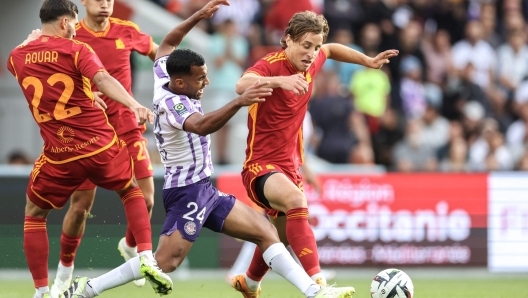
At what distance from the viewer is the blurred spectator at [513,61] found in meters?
17.4

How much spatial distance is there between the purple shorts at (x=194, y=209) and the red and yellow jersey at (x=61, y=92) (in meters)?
0.83

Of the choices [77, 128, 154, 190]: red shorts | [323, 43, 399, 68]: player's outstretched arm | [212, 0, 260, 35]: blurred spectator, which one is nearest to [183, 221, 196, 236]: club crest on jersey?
[77, 128, 154, 190]: red shorts

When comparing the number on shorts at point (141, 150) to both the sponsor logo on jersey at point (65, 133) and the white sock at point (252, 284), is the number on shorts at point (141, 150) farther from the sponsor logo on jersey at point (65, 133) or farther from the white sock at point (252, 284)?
the white sock at point (252, 284)

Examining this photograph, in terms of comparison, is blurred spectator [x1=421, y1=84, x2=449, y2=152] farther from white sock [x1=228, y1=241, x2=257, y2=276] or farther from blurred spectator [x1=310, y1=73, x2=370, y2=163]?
white sock [x1=228, y1=241, x2=257, y2=276]

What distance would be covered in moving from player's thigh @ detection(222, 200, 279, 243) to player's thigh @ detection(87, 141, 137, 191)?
3.36 feet

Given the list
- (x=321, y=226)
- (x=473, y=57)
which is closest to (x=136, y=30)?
(x=321, y=226)

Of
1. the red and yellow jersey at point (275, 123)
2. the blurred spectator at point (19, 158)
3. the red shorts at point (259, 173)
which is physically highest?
the red and yellow jersey at point (275, 123)

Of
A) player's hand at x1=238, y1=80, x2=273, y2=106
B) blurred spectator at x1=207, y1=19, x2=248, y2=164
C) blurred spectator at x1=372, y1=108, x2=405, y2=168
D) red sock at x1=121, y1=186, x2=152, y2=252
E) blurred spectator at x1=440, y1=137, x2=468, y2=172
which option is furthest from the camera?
blurred spectator at x1=372, y1=108, x2=405, y2=168

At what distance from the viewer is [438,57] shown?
1716 centimetres

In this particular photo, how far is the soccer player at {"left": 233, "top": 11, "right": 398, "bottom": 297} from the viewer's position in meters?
7.70

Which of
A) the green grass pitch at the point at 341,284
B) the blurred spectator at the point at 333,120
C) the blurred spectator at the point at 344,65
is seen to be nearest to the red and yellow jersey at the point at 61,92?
the green grass pitch at the point at 341,284

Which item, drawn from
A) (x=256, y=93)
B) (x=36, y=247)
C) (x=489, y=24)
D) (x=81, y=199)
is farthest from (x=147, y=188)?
(x=489, y=24)

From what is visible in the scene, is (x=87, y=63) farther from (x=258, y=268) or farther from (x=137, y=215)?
(x=258, y=268)

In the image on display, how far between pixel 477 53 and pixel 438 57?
0.82 metres
